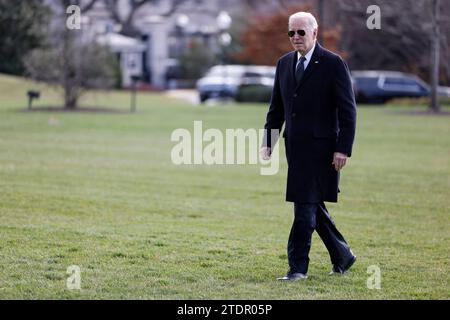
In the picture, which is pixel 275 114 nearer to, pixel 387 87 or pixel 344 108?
pixel 344 108

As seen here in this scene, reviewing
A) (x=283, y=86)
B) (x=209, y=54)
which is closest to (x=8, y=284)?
(x=283, y=86)

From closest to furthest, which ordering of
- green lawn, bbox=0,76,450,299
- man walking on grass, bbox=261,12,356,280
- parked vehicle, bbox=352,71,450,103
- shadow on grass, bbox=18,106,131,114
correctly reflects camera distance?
green lawn, bbox=0,76,450,299, man walking on grass, bbox=261,12,356,280, shadow on grass, bbox=18,106,131,114, parked vehicle, bbox=352,71,450,103

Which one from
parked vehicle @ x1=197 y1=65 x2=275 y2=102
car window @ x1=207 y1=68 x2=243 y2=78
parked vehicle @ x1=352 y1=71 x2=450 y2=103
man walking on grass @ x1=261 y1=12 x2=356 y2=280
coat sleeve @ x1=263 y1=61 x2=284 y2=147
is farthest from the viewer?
car window @ x1=207 y1=68 x2=243 y2=78

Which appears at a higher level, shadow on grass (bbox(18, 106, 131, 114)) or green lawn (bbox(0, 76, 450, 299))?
green lawn (bbox(0, 76, 450, 299))

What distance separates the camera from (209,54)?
212 ft

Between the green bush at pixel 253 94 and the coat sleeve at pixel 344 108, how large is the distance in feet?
117

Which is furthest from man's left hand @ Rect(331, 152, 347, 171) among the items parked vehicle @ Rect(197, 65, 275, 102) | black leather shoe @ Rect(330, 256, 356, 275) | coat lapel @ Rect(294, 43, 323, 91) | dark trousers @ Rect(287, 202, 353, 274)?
parked vehicle @ Rect(197, 65, 275, 102)

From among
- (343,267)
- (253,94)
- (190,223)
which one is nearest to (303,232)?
(343,267)

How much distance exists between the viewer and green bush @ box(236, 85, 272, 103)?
43.5 meters

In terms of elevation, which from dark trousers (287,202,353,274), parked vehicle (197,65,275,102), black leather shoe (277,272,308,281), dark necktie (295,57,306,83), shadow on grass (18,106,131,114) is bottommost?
shadow on grass (18,106,131,114)

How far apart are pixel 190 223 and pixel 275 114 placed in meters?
3.37

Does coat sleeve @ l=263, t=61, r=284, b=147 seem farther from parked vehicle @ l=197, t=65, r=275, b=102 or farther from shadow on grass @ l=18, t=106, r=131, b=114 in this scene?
parked vehicle @ l=197, t=65, r=275, b=102

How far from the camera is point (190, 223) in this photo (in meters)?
11.0

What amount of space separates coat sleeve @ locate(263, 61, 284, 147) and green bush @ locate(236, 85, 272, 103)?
35.3 m
